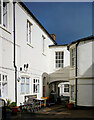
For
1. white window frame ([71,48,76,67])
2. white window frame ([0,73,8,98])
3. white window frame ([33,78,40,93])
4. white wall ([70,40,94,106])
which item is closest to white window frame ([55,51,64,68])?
white window frame ([33,78,40,93])

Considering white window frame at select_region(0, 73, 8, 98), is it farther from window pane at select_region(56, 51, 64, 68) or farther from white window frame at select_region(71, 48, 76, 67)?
window pane at select_region(56, 51, 64, 68)

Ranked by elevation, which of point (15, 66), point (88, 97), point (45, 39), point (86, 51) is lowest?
point (88, 97)

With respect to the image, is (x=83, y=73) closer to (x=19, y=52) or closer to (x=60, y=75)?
(x=19, y=52)

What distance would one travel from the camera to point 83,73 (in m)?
12.1

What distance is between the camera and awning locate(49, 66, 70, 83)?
17.8 metres

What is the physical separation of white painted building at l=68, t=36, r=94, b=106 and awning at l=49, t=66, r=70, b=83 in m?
5.04

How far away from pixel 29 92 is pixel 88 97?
181 inches

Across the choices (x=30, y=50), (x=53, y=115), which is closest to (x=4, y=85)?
(x=53, y=115)

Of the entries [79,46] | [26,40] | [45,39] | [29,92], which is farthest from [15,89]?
[45,39]

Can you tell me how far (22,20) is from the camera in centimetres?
1162

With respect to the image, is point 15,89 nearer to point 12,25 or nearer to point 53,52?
point 12,25

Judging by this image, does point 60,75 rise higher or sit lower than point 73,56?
lower

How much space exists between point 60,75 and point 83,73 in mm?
6013

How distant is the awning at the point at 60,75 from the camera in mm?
17781
